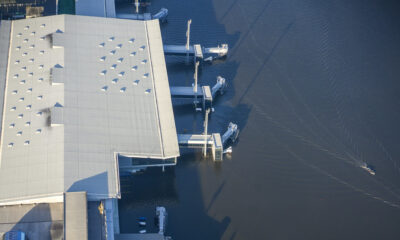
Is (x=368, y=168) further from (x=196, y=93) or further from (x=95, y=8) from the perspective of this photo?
(x=95, y=8)

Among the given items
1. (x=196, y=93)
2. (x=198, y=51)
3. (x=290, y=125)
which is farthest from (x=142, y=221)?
(x=198, y=51)

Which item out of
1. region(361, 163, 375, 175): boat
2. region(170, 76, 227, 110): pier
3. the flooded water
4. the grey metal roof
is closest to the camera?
the flooded water

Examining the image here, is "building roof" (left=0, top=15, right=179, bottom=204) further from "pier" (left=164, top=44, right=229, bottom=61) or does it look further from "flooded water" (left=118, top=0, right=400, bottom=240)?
"flooded water" (left=118, top=0, right=400, bottom=240)

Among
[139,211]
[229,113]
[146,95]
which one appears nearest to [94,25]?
[146,95]

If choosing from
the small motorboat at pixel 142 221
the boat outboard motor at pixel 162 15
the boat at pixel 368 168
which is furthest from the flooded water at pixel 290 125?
the boat outboard motor at pixel 162 15

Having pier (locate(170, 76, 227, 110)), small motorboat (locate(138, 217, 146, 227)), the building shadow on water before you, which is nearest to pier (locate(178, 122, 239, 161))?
the building shadow on water

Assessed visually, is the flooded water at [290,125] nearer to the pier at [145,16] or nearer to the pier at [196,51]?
the pier at [196,51]
